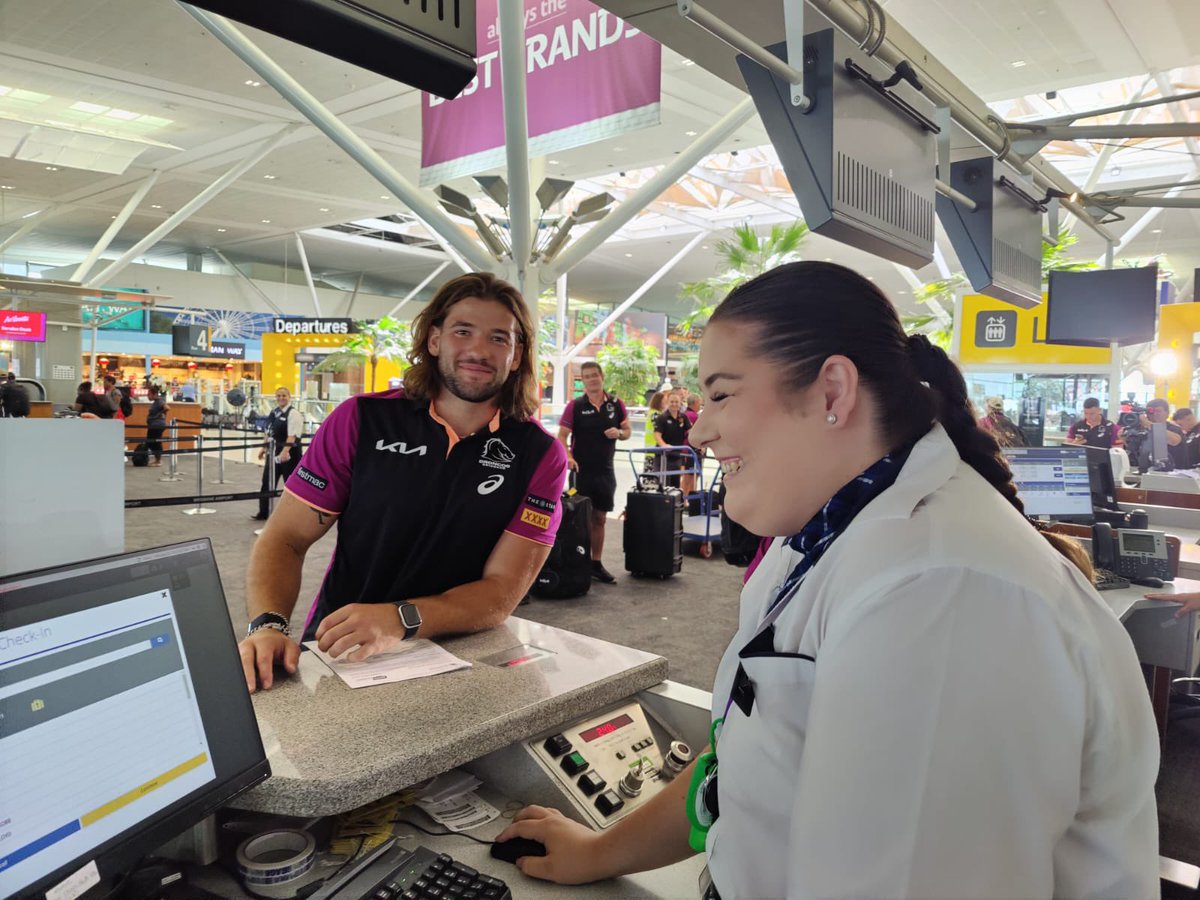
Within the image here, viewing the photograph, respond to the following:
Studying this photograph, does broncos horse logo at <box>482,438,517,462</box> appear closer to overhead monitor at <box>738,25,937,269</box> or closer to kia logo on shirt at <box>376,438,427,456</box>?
kia logo on shirt at <box>376,438,427,456</box>

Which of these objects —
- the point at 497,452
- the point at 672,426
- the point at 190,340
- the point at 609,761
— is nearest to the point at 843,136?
the point at 497,452

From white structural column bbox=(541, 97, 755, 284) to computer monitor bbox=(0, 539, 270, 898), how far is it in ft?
17.9

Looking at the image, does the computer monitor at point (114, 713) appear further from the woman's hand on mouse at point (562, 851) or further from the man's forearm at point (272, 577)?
the man's forearm at point (272, 577)

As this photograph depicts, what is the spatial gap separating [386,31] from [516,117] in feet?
13.4

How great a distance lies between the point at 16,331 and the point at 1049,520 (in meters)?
24.0

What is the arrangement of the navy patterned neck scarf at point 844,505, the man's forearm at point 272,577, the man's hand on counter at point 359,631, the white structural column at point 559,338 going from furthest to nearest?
the white structural column at point 559,338
the man's forearm at point 272,577
the man's hand on counter at point 359,631
the navy patterned neck scarf at point 844,505

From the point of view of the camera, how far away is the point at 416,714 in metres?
1.26

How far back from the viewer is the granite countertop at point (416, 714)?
105 cm

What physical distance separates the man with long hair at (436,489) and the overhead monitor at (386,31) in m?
1.05

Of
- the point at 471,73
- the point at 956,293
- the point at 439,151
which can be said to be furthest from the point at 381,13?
the point at 956,293

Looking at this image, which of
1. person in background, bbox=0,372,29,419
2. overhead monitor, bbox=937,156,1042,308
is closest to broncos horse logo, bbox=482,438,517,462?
overhead monitor, bbox=937,156,1042,308

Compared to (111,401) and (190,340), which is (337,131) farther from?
(190,340)

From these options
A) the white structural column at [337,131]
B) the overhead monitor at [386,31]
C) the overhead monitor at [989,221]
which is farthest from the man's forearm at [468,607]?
the white structural column at [337,131]

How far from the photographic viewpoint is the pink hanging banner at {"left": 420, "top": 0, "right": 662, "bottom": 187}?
460 centimetres
